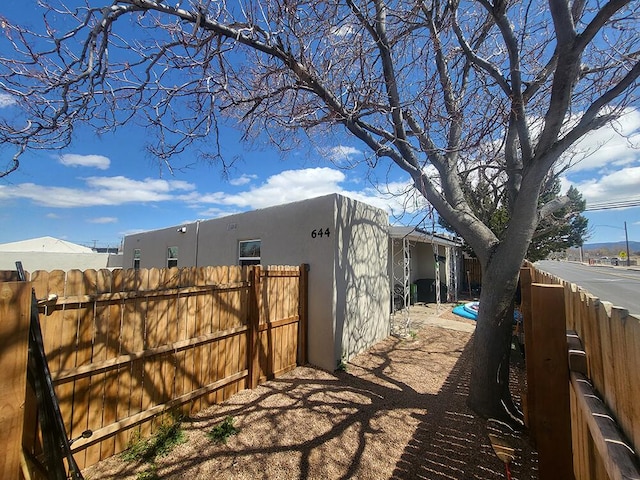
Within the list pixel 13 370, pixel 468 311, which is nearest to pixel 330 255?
pixel 13 370

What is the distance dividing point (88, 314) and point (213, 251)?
6.50 meters

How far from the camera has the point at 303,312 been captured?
20.0 feet

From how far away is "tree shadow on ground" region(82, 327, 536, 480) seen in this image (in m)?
2.99

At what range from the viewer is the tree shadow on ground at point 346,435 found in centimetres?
299

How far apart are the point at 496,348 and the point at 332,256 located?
3072 mm

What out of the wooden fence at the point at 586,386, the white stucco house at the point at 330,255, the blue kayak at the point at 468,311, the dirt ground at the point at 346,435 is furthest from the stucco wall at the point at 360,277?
the blue kayak at the point at 468,311

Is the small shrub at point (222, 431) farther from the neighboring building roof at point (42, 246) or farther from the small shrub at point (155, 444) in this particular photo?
the neighboring building roof at point (42, 246)

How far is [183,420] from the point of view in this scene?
3.81 m

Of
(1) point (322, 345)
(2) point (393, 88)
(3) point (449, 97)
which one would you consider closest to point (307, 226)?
(1) point (322, 345)

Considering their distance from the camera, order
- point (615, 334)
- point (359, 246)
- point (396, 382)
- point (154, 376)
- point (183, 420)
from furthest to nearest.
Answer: point (359, 246) → point (396, 382) → point (183, 420) → point (154, 376) → point (615, 334)

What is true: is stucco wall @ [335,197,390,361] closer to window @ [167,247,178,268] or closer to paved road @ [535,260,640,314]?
paved road @ [535,260,640,314]

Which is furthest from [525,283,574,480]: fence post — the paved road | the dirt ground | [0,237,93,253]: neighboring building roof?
[0,237,93,253]: neighboring building roof

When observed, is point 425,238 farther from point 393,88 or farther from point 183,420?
point 183,420

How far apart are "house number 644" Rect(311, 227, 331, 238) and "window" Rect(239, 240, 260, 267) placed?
2208mm
